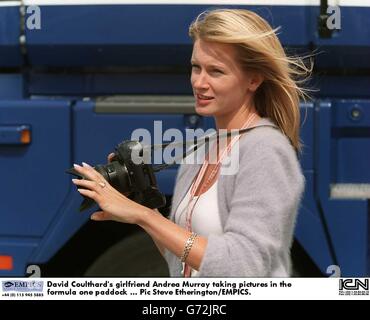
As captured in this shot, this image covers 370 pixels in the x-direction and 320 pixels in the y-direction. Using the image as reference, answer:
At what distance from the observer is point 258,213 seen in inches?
44.9

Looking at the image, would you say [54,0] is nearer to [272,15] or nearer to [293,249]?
[272,15]

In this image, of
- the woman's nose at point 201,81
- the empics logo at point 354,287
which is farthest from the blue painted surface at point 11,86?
the empics logo at point 354,287

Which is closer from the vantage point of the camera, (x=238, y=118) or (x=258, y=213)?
(x=258, y=213)

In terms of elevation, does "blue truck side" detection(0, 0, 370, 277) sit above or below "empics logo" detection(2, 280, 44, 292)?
above

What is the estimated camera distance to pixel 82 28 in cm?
197

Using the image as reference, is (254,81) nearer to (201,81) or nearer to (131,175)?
(201,81)

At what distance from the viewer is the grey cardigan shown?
3.75ft

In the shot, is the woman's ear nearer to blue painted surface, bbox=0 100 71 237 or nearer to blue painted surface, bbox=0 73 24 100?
blue painted surface, bbox=0 100 71 237

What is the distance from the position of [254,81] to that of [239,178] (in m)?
0.24

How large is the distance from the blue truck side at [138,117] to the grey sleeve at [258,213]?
72 centimetres

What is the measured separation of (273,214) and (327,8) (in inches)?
40.0

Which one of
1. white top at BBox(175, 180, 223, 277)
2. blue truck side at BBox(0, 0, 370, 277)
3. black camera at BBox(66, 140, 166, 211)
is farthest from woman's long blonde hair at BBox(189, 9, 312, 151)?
blue truck side at BBox(0, 0, 370, 277)

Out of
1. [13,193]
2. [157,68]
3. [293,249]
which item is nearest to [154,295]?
[293,249]

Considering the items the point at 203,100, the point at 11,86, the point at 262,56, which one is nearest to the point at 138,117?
the point at 11,86
